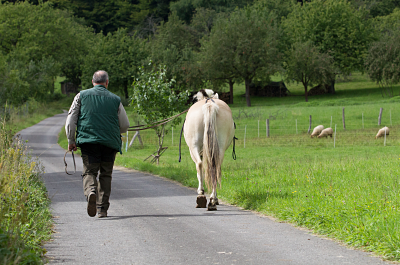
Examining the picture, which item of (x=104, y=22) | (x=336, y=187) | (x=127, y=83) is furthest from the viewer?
(x=104, y=22)

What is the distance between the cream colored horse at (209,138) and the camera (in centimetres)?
809

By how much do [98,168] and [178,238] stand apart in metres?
2.17

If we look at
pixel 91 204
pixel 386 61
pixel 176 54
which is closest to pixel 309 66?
pixel 386 61

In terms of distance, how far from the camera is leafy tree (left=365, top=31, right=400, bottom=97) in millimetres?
58781

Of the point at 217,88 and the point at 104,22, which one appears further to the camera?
the point at 104,22

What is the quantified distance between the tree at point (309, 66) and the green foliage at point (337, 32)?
4.29m

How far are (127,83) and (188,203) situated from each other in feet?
211

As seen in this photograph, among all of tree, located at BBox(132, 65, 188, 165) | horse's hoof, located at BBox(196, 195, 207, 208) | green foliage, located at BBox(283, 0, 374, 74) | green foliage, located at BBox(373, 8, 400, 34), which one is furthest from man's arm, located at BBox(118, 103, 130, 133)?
green foliage, located at BBox(373, 8, 400, 34)

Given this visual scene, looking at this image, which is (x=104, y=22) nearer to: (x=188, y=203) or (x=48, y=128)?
(x=48, y=128)

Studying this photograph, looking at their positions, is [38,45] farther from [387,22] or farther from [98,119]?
[98,119]

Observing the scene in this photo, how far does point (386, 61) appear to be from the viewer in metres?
59.8

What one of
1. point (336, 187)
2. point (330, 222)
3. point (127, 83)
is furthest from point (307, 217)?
point (127, 83)

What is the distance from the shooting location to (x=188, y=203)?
28.7 feet

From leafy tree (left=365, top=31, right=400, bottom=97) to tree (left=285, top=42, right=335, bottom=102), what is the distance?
5.30 meters
